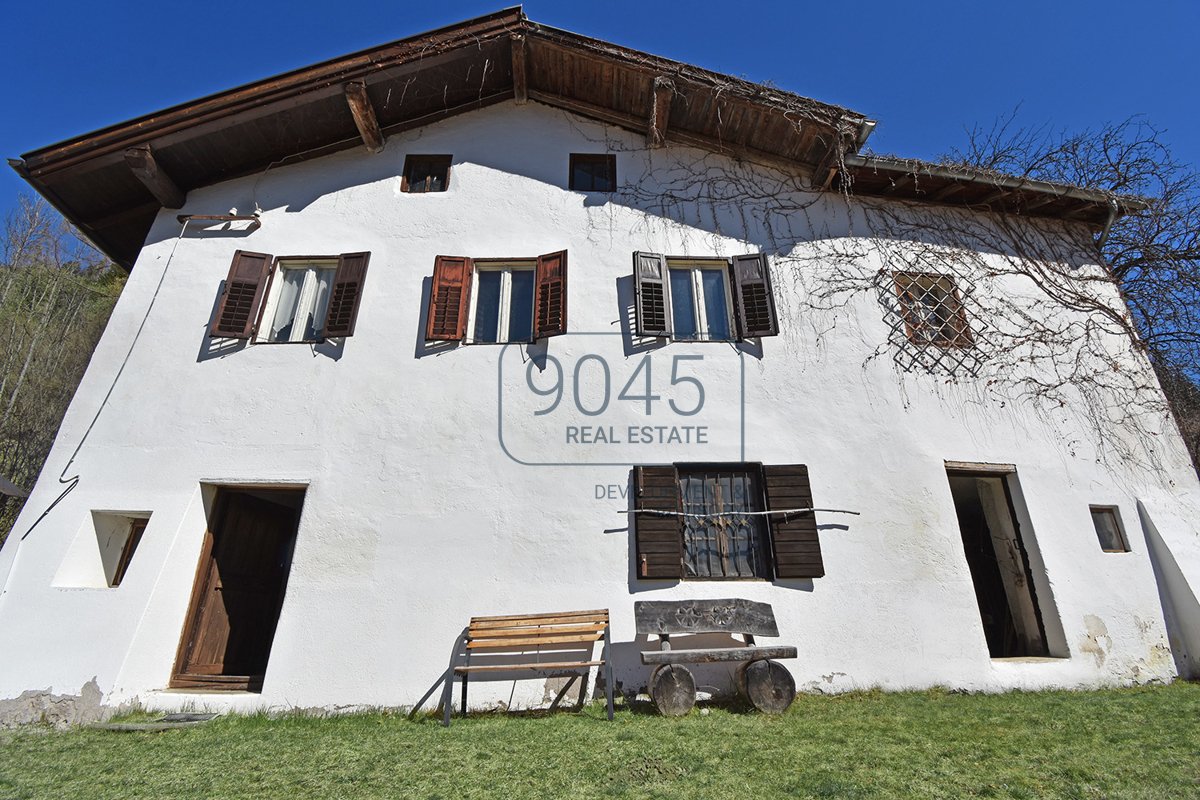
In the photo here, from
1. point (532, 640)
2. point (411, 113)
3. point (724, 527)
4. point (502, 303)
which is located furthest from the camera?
point (411, 113)

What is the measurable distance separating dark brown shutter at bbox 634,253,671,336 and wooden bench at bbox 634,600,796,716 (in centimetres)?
313

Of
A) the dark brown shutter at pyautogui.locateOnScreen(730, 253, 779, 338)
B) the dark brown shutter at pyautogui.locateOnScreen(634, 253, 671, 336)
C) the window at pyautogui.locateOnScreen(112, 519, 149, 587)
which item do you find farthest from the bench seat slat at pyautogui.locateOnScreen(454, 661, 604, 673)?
the dark brown shutter at pyautogui.locateOnScreen(730, 253, 779, 338)

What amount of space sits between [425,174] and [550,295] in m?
2.85

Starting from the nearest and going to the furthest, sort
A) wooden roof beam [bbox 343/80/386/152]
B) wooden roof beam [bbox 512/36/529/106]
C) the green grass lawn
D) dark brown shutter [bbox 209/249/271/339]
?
the green grass lawn, dark brown shutter [bbox 209/249/271/339], wooden roof beam [bbox 343/80/386/152], wooden roof beam [bbox 512/36/529/106]

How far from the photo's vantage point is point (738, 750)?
12.5ft

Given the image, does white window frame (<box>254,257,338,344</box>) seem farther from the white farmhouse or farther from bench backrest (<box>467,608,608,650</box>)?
bench backrest (<box>467,608,608,650</box>)

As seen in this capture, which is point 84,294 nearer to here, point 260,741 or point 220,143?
point 220,143

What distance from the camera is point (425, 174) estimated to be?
26.3 ft

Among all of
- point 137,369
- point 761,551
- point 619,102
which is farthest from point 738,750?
point 619,102

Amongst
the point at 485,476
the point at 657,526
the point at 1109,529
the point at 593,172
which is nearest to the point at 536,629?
the point at 657,526

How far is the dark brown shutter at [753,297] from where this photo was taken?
271 inches

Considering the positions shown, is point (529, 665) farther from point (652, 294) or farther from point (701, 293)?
point (701, 293)

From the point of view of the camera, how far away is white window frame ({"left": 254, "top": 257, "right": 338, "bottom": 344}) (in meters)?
6.90

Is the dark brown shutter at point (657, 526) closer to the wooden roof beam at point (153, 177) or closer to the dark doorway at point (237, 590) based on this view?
the dark doorway at point (237, 590)
